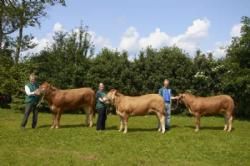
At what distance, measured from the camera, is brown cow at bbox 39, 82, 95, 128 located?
19.0m

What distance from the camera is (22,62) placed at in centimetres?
3206

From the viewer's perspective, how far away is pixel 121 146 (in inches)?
581

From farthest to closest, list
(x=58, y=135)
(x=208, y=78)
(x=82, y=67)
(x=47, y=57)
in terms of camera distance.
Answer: (x=47, y=57), (x=82, y=67), (x=208, y=78), (x=58, y=135)

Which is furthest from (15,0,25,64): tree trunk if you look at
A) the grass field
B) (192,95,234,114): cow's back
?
(192,95,234,114): cow's back

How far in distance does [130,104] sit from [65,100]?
305 centimetres

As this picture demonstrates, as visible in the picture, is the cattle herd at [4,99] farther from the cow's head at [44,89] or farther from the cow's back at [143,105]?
the cow's back at [143,105]

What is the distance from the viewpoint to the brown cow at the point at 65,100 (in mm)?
18969

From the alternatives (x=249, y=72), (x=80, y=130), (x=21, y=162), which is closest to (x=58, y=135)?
(x=80, y=130)

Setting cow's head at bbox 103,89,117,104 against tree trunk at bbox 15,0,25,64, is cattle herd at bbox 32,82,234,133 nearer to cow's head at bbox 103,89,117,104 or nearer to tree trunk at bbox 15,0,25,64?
cow's head at bbox 103,89,117,104

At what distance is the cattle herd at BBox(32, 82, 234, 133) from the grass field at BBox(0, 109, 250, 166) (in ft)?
2.20

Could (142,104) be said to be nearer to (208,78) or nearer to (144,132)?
(144,132)

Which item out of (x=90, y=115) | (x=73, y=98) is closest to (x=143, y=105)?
(x=90, y=115)

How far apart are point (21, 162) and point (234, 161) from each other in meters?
6.06

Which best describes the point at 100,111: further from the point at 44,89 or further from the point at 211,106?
the point at 211,106
